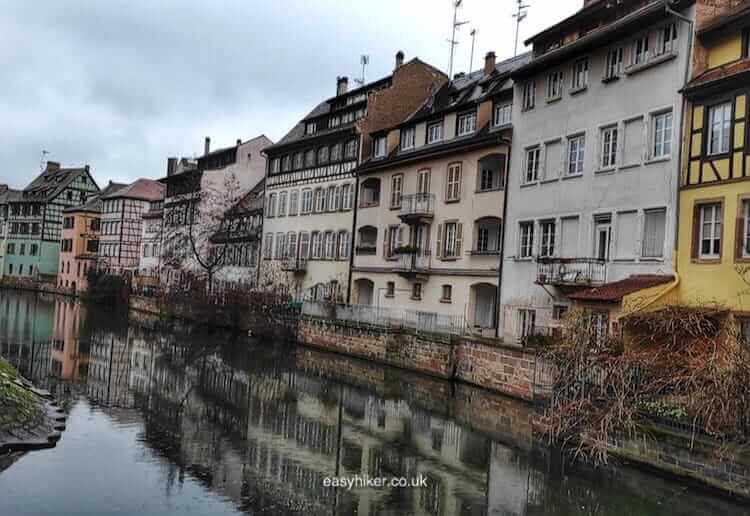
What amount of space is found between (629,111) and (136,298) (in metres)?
41.1

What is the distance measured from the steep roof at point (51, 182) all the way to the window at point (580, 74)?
7345 cm

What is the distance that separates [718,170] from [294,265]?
26.3 m

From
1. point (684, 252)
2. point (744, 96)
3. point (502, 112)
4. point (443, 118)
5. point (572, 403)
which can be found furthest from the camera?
point (443, 118)

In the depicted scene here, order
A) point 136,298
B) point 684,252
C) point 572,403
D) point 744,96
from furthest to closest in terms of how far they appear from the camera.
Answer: point 136,298 < point 684,252 < point 744,96 < point 572,403

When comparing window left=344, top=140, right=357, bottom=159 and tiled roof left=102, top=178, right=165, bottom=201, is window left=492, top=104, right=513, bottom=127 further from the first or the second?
tiled roof left=102, top=178, right=165, bottom=201

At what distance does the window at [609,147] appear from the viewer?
21.8m

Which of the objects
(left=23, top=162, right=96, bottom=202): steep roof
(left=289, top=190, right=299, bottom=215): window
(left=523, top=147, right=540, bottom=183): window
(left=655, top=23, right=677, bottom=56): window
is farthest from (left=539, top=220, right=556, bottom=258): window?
(left=23, top=162, right=96, bottom=202): steep roof

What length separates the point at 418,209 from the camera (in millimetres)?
31469

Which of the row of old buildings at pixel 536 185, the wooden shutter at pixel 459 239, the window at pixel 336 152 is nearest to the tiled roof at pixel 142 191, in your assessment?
the row of old buildings at pixel 536 185

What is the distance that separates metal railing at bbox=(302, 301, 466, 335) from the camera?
89.0ft

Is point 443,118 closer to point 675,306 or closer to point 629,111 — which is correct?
point 629,111

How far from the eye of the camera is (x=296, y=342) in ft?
113

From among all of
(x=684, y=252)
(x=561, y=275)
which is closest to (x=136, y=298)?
(x=561, y=275)

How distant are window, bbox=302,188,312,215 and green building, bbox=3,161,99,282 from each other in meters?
50.3
